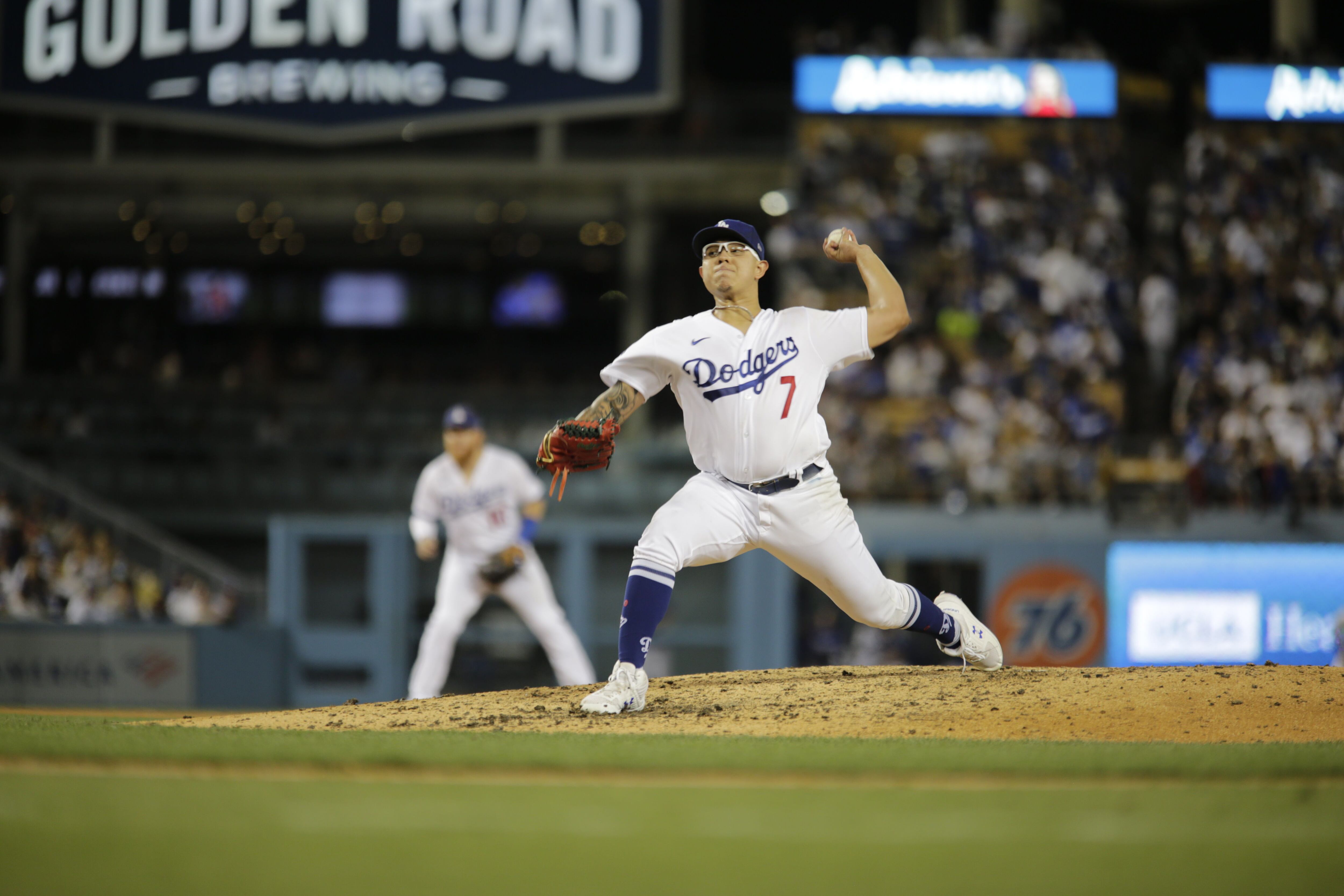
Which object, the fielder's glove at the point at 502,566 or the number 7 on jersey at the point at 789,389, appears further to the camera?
the fielder's glove at the point at 502,566

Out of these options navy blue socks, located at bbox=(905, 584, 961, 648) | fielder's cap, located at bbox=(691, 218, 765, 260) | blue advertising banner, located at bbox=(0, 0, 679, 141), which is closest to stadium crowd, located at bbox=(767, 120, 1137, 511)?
blue advertising banner, located at bbox=(0, 0, 679, 141)

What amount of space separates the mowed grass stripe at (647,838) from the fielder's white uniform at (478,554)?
486cm

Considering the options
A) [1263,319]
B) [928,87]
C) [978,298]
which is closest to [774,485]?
[978,298]

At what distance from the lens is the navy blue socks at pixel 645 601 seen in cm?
520

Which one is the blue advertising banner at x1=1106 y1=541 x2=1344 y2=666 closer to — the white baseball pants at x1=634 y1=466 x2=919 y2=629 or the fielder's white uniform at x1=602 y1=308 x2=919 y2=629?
the white baseball pants at x1=634 y1=466 x2=919 y2=629

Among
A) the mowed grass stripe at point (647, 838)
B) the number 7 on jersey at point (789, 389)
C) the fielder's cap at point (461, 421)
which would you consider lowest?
the mowed grass stripe at point (647, 838)

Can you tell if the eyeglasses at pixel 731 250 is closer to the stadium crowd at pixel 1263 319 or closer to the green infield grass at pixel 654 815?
the green infield grass at pixel 654 815

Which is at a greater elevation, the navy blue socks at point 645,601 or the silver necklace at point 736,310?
the silver necklace at point 736,310

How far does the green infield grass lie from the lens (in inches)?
110

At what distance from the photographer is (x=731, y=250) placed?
5402mm

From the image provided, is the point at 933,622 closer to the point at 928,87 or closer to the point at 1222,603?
the point at 1222,603

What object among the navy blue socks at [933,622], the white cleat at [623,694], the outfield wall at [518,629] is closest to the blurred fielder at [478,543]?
the outfield wall at [518,629]

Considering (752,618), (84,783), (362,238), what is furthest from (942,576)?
(362,238)

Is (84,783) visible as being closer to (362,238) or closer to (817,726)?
(817,726)
